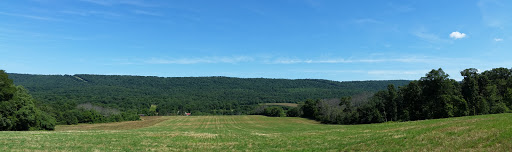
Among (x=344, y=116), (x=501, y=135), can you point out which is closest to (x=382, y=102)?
(x=344, y=116)

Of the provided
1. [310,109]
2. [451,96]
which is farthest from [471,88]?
[310,109]

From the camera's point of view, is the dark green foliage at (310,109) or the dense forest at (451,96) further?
the dark green foliage at (310,109)

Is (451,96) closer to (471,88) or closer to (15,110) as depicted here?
(471,88)

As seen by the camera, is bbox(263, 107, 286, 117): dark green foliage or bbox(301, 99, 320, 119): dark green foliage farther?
bbox(263, 107, 286, 117): dark green foliage

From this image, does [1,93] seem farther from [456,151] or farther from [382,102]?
[382,102]

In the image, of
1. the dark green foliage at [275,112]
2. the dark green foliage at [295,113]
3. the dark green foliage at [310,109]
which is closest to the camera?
the dark green foliage at [310,109]

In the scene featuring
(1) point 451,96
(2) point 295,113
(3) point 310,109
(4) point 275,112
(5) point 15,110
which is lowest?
(4) point 275,112

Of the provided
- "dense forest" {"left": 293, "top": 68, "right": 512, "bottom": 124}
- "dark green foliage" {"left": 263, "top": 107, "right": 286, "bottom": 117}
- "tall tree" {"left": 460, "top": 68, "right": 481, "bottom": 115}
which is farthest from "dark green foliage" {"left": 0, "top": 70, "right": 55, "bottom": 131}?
"dark green foliage" {"left": 263, "top": 107, "right": 286, "bottom": 117}

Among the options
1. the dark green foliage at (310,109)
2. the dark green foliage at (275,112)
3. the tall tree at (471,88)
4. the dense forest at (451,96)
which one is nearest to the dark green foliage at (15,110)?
the dense forest at (451,96)

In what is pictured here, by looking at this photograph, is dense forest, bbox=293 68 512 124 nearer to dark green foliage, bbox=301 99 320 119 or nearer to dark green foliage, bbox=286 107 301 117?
dark green foliage, bbox=301 99 320 119

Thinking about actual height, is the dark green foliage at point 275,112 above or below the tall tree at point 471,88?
below

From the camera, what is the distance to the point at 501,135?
53.5ft

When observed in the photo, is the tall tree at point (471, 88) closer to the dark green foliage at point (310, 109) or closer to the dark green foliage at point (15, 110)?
the dark green foliage at point (310, 109)

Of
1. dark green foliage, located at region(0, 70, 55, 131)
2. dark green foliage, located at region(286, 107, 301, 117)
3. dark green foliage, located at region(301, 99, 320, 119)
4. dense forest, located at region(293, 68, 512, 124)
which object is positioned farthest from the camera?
dark green foliage, located at region(286, 107, 301, 117)
